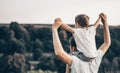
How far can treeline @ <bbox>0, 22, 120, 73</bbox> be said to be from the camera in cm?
7056

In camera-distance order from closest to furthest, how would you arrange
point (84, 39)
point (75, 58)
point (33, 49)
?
point (75, 58) < point (84, 39) < point (33, 49)

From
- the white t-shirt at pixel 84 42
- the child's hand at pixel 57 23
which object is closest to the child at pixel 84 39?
the white t-shirt at pixel 84 42

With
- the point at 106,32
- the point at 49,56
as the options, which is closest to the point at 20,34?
the point at 49,56

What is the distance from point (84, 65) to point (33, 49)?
71086 millimetres

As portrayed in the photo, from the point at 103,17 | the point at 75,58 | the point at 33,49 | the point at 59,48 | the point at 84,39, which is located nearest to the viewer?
the point at 59,48

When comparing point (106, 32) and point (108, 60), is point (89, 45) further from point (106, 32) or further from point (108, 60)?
point (108, 60)

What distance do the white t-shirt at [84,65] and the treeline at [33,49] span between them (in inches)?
2503

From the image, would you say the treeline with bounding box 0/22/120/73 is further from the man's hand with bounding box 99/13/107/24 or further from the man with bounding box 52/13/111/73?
the man with bounding box 52/13/111/73

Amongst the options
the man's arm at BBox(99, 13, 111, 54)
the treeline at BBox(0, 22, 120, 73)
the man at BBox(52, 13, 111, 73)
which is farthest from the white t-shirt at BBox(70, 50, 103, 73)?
the treeline at BBox(0, 22, 120, 73)

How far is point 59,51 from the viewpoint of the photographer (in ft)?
13.3

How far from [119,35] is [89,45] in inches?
2896

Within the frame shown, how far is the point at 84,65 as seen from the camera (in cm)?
430

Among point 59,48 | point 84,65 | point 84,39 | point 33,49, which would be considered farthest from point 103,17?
point 33,49

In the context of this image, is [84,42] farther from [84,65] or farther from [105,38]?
[105,38]
